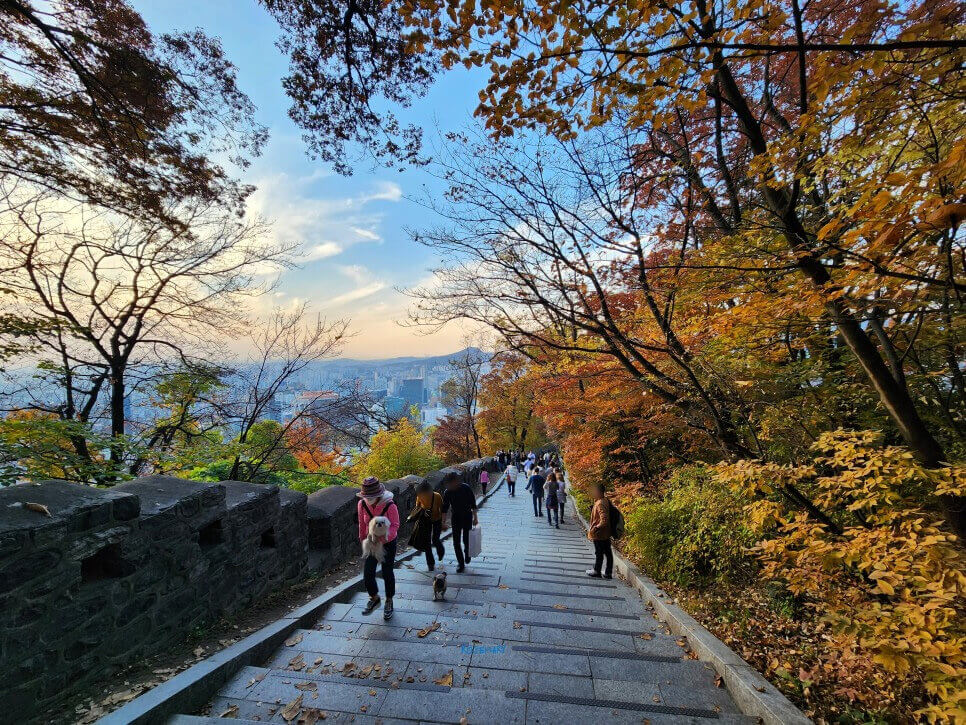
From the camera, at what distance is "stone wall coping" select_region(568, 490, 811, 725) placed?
8.60 feet

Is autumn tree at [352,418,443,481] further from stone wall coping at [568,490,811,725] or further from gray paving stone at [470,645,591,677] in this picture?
gray paving stone at [470,645,591,677]

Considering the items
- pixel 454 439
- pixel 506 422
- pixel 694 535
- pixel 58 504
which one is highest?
pixel 506 422

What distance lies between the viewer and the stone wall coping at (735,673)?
262cm

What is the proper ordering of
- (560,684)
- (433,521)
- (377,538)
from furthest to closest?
1. (433,521)
2. (377,538)
3. (560,684)

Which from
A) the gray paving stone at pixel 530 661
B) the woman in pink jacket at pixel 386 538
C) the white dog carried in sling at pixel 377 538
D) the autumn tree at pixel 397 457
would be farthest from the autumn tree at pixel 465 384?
the gray paving stone at pixel 530 661

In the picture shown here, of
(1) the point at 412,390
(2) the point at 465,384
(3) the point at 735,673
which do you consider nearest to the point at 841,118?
(3) the point at 735,673

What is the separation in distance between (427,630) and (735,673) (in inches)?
104

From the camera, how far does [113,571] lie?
294 centimetres

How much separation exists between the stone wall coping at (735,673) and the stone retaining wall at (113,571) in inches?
174

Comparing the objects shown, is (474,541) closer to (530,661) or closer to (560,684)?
(530,661)

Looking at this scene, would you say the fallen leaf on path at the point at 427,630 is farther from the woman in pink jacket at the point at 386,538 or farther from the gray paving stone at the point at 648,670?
the gray paving stone at the point at 648,670

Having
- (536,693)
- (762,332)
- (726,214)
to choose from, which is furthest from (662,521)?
(726,214)

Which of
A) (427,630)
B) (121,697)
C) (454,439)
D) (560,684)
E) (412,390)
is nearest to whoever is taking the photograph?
(121,697)

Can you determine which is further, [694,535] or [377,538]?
[694,535]
